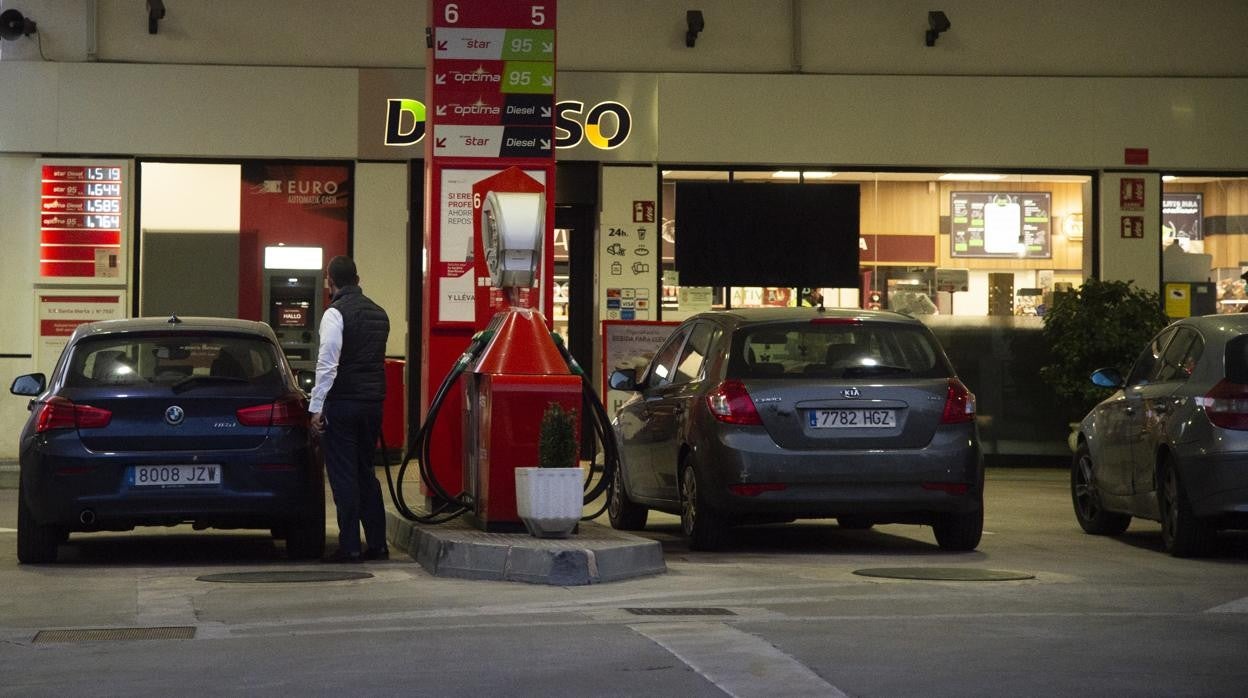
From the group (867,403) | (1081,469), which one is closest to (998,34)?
(1081,469)

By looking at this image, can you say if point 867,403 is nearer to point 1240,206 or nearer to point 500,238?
point 500,238

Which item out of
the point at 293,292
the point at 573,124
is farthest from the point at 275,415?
the point at 573,124

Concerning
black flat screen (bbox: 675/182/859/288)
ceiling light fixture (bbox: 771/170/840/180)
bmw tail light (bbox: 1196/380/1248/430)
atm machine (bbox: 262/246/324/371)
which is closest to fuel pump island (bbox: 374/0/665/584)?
bmw tail light (bbox: 1196/380/1248/430)

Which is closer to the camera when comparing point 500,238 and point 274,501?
point 274,501

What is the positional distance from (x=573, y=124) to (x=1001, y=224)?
16.2 feet

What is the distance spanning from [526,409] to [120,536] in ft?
12.7

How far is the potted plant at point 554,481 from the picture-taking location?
1069cm

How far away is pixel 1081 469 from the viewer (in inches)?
547

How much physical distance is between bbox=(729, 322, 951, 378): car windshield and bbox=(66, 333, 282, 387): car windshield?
114 inches

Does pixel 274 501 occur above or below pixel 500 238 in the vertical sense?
below

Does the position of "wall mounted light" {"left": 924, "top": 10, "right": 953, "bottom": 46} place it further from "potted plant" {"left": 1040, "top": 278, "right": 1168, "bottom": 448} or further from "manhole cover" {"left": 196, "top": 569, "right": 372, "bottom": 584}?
"manhole cover" {"left": 196, "top": 569, "right": 372, "bottom": 584}

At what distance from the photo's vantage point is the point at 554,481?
10703mm

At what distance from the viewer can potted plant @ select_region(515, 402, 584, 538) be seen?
10.7 meters

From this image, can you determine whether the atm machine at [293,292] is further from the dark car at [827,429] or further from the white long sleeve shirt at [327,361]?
the white long sleeve shirt at [327,361]
